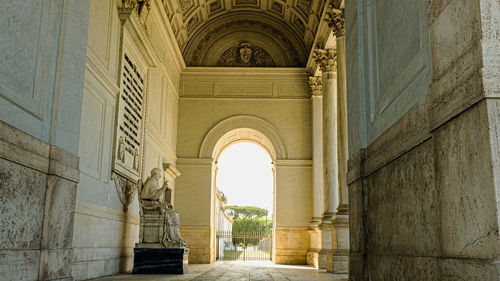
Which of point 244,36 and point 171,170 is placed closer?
point 171,170

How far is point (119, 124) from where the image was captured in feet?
36.4

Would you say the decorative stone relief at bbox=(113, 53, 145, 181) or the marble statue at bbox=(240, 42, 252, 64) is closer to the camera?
the decorative stone relief at bbox=(113, 53, 145, 181)

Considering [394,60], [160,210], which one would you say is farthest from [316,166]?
[394,60]

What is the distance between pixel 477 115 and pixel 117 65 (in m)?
9.62

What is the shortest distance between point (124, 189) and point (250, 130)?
8260 millimetres

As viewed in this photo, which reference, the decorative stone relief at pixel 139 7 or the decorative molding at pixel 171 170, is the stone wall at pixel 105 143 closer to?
the decorative stone relief at pixel 139 7

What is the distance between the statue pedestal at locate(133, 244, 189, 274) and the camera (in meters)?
10.8

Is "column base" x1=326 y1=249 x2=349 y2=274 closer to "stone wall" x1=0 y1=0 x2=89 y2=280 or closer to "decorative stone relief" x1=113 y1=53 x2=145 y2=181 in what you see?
"decorative stone relief" x1=113 y1=53 x2=145 y2=181

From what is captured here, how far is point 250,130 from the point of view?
19.1m

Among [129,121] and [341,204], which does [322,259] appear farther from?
[129,121]

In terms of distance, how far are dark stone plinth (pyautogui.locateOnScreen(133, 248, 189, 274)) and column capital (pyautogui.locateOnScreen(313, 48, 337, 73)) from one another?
8039 millimetres

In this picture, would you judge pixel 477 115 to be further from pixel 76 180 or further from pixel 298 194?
pixel 298 194

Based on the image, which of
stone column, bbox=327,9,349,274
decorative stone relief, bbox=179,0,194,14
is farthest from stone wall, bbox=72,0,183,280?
stone column, bbox=327,9,349,274

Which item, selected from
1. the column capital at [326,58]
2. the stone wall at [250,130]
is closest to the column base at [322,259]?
the stone wall at [250,130]
